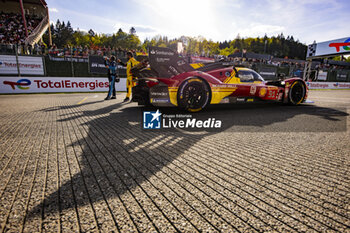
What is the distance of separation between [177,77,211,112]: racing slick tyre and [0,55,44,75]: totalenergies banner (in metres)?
13.2

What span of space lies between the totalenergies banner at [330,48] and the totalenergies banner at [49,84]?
44.9 ft

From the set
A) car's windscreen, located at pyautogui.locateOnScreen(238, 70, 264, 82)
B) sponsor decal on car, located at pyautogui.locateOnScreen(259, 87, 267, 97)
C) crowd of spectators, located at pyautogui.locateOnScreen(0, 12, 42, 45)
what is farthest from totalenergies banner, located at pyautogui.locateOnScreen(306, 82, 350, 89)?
crowd of spectators, located at pyautogui.locateOnScreen(0, 12, 42, 45)

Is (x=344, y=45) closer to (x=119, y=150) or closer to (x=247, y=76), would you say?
(x=247, y=76)

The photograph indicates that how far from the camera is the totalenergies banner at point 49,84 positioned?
1053 cm

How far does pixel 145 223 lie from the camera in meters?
1.10

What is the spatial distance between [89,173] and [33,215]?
54 cm

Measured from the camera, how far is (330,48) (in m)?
10.4

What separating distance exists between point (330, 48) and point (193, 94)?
35.9 ft

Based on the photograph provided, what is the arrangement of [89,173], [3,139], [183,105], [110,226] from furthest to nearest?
[183,105]
[3,139]
[89,173]
[110,226]

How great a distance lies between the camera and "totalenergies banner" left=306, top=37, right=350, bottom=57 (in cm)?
973

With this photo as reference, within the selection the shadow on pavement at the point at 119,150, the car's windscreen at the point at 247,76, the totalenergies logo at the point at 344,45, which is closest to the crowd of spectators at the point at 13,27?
the shadow on pavement at the point at 119,150

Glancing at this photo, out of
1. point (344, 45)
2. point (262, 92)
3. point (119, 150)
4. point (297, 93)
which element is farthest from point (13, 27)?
point (344, 45)

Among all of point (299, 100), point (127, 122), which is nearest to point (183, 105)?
point (127, 122)

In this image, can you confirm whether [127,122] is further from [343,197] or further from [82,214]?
[343,197]
